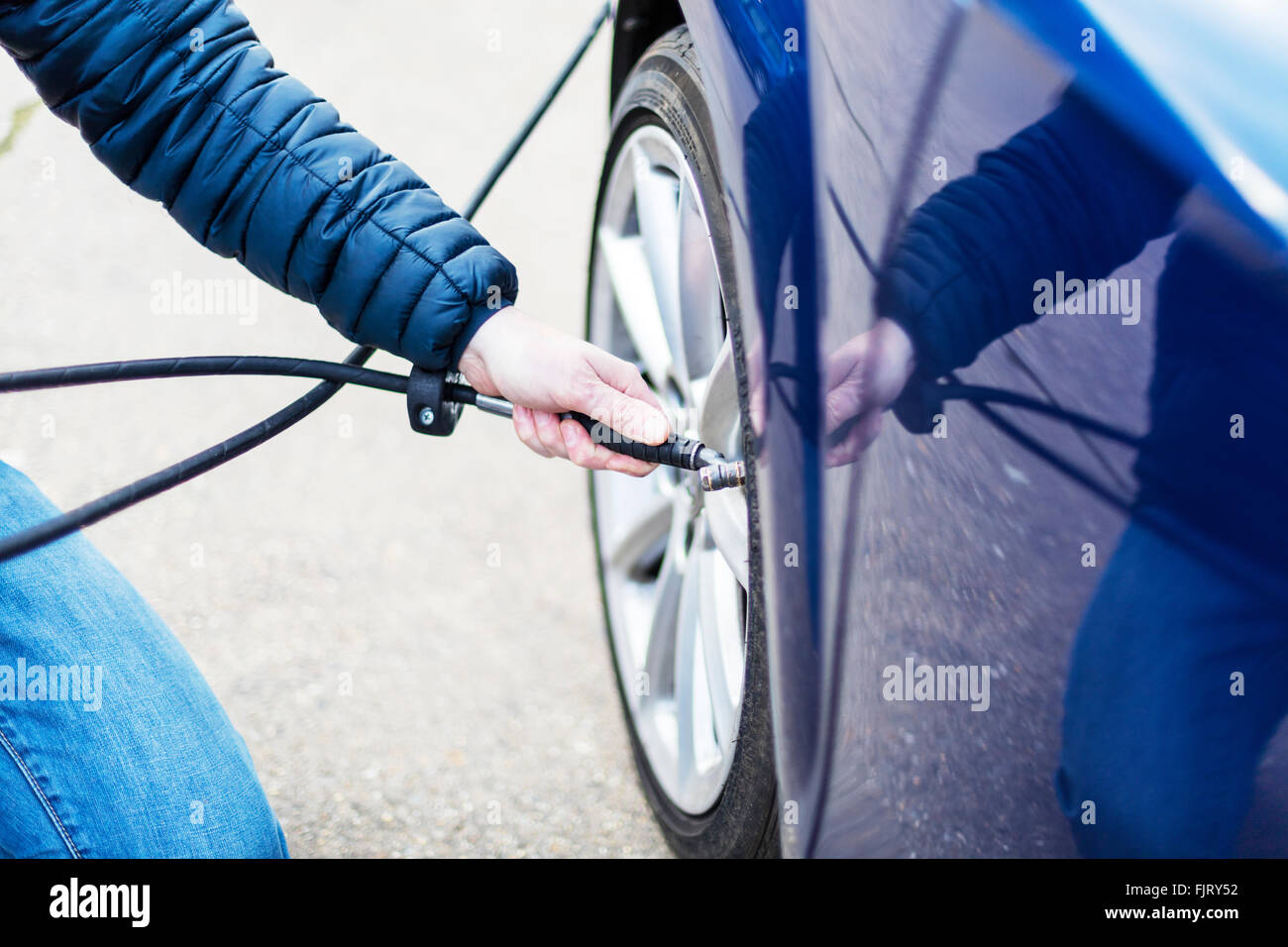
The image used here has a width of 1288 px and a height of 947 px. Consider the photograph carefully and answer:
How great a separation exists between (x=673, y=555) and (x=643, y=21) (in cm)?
77

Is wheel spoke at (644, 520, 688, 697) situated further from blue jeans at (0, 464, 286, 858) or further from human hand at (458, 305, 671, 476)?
blue jeans at (0, 464, 286, 858)

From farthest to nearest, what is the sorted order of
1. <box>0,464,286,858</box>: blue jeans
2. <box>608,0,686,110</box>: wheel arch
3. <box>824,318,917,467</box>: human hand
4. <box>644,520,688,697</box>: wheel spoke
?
<box>644,520,688,697</box>: wheel spoke, <box>608,0,686,110</box>: wheel arch, <box>0,464,286,858</box>: blue jeans, <box>824,318,917,467</box>: human hand

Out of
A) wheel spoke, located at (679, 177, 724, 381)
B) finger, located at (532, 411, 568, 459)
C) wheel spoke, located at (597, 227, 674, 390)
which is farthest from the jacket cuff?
wheel spoke, located at (597, 227, 674, 390)

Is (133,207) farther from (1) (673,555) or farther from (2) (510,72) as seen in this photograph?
(1) (673,555)

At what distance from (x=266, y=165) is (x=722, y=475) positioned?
0.63m

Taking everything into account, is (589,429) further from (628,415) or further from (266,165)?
(266,165)

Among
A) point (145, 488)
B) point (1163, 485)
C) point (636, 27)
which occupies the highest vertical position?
point (636, 27)

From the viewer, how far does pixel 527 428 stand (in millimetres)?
1389

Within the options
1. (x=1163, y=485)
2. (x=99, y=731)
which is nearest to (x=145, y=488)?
(x=99, y=731)

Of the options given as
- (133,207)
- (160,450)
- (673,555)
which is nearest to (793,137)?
(673,555)

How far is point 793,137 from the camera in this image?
98 cm

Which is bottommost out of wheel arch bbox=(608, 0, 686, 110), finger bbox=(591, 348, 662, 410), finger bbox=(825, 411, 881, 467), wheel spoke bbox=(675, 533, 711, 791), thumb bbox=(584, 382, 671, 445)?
wheel spoke bbox=(675, 533, 711, 791)

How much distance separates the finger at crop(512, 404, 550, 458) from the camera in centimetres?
137
